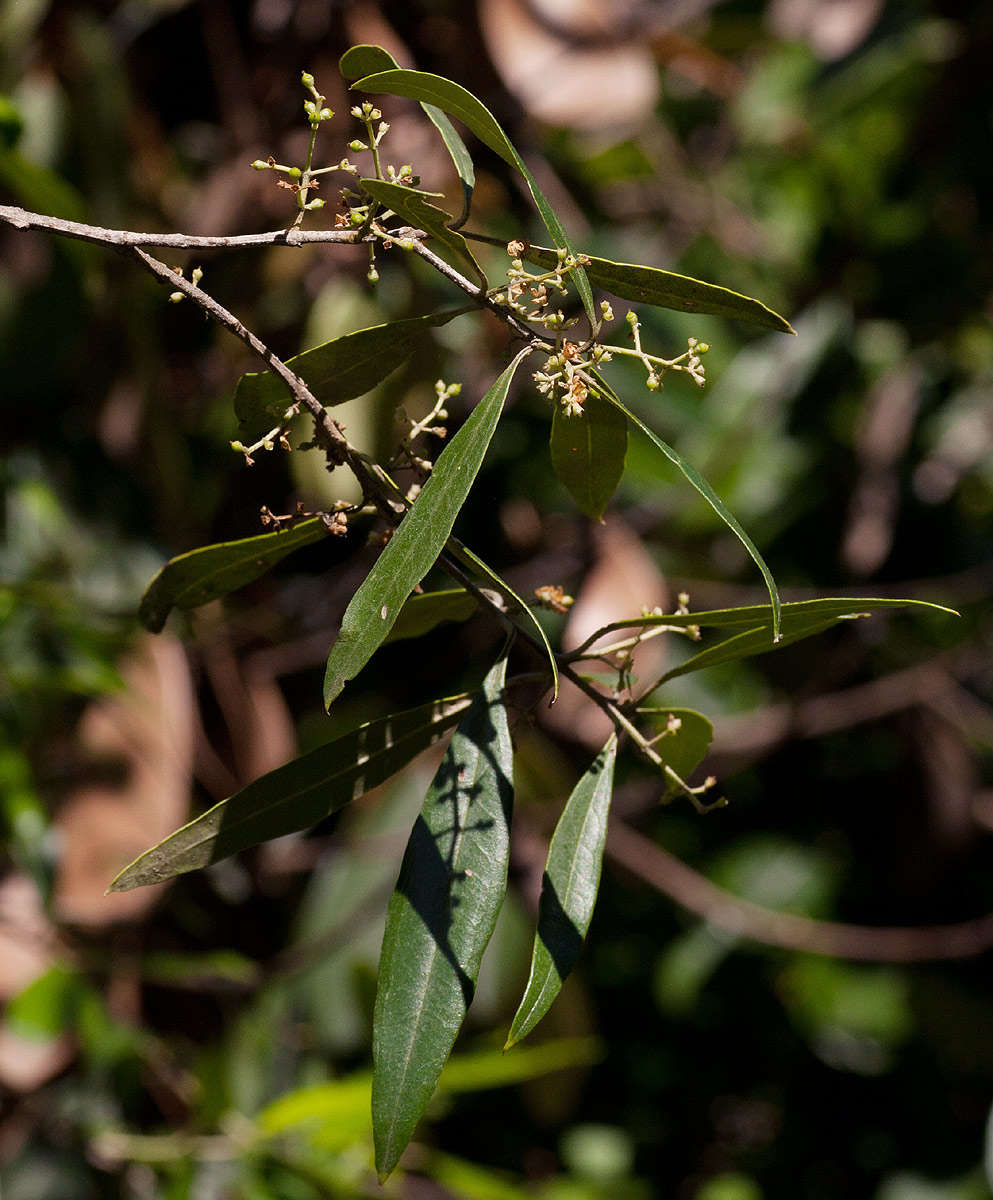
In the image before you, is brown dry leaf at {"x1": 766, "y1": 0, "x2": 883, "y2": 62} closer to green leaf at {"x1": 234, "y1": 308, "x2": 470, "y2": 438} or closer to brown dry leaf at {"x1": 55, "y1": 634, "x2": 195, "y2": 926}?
brown dry leaf at {"x1": 55, "y1": 634, "x2": 195, "y2": 926}

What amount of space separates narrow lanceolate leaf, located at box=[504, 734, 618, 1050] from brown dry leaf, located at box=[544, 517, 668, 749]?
724 mm

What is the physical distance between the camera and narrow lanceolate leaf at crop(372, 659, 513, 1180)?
1.38 ft

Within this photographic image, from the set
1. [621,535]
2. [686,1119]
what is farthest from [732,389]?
[686,1119]

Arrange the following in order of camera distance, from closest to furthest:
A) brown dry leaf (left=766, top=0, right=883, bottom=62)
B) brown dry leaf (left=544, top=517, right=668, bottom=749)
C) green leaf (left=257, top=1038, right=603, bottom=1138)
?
green leaf (left=257, top=1038, right=603, bottom=1138)
brown dry leaf (left=544, top=517, right=668, bottom=749)
brown dry leaf (left=766, top=0, right=883, bottom=62)

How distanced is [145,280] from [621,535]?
624mm

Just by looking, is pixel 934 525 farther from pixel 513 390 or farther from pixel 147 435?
pixel 147 435

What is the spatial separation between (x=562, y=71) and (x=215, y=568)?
117 cm

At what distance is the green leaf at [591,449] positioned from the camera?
509 millimetres

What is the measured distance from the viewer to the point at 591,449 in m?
0.52

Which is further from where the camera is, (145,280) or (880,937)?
(880,937)

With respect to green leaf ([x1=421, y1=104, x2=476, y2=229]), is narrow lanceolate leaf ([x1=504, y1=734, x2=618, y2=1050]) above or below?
below

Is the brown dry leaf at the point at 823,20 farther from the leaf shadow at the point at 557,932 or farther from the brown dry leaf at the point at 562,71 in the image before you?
the leaf shadow at the point at 557,932

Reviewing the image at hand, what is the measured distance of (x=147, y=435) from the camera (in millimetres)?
1315

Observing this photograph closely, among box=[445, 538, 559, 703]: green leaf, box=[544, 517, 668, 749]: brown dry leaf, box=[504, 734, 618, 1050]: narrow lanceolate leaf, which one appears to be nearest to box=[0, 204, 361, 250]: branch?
box=[445, 538, 559, 703]: green leaf
